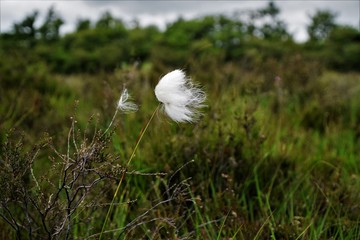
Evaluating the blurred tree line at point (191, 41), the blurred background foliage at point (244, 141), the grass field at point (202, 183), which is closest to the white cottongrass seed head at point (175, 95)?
the grass field at point (202, 183)

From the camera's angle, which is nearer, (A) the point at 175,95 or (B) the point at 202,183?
(A) the point at 175,95

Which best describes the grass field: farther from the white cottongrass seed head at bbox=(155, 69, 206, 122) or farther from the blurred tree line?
the blurred tree line

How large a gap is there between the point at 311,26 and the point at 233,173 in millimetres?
37657

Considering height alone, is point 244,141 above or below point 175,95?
below

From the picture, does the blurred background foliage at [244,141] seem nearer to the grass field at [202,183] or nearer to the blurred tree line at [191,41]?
the grass field at [202,183]

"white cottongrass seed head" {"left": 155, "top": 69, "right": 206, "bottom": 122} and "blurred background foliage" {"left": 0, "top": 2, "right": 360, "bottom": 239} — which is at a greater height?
"white cottongrass seed head" {"left": 155, "top": 69, "right": 206, "bottom": 122}

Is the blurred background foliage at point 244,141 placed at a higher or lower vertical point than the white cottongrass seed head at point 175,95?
lower

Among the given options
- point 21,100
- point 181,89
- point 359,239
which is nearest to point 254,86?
point 359,239

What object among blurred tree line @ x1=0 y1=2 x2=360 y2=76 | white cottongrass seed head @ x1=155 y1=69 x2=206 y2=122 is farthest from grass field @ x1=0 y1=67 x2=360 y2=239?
blurred tree line @ x1=0 y1=2 x2=360 y2=76

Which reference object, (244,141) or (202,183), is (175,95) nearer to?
(202,183)

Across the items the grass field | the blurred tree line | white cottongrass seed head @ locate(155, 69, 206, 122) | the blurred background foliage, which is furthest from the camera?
the blurred tree line

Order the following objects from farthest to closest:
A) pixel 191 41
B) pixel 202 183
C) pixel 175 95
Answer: pixel 191 41
pixel 202 183
pixel 175 95

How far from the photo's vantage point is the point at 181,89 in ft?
5.84

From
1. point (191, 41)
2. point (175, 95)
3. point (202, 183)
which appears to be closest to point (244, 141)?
point (202, 183)
